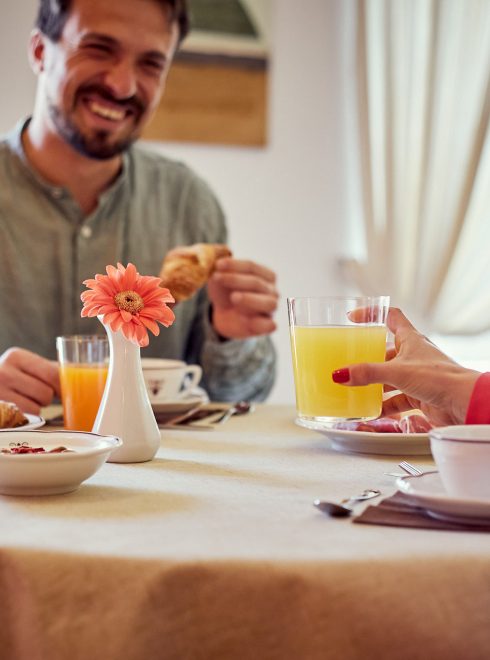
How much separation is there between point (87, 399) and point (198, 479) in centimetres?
40

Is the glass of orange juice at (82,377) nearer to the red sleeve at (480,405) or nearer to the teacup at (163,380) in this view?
the teacup at (163,380)

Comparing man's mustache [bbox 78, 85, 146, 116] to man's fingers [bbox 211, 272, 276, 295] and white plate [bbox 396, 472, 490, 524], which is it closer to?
man's fingers [bbox 211, 272, 276, 295]

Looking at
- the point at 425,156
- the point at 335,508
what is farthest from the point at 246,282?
the point at 425,156

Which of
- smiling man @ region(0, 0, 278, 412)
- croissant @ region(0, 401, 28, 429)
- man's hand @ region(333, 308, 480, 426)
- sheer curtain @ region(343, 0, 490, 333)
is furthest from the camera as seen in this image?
sheer curtain @ region(343, 0, 490, 333)

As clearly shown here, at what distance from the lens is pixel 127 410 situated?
113 centimetres

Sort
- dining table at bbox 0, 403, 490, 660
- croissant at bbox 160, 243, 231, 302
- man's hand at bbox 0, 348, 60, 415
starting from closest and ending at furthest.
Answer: dining table at bbox 0, 403, 490, 660
man's hand at bbox 0, 348, 60, 415
croissant at bbox 160, 243, 231, 302

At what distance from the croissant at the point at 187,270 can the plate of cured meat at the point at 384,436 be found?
63 cm

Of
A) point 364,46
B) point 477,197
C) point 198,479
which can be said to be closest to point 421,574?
point 198,479

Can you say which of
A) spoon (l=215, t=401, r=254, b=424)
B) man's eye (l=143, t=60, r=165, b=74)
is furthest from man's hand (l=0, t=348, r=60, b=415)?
man's eye (l=143, t=60, r=165, b=74)

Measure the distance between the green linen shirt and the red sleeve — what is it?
3.77ft

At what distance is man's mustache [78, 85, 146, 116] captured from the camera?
7.30 feet

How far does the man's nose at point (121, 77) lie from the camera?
2.19 metres

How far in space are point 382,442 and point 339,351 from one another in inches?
5.4

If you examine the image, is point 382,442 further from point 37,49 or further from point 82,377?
point 37,49
